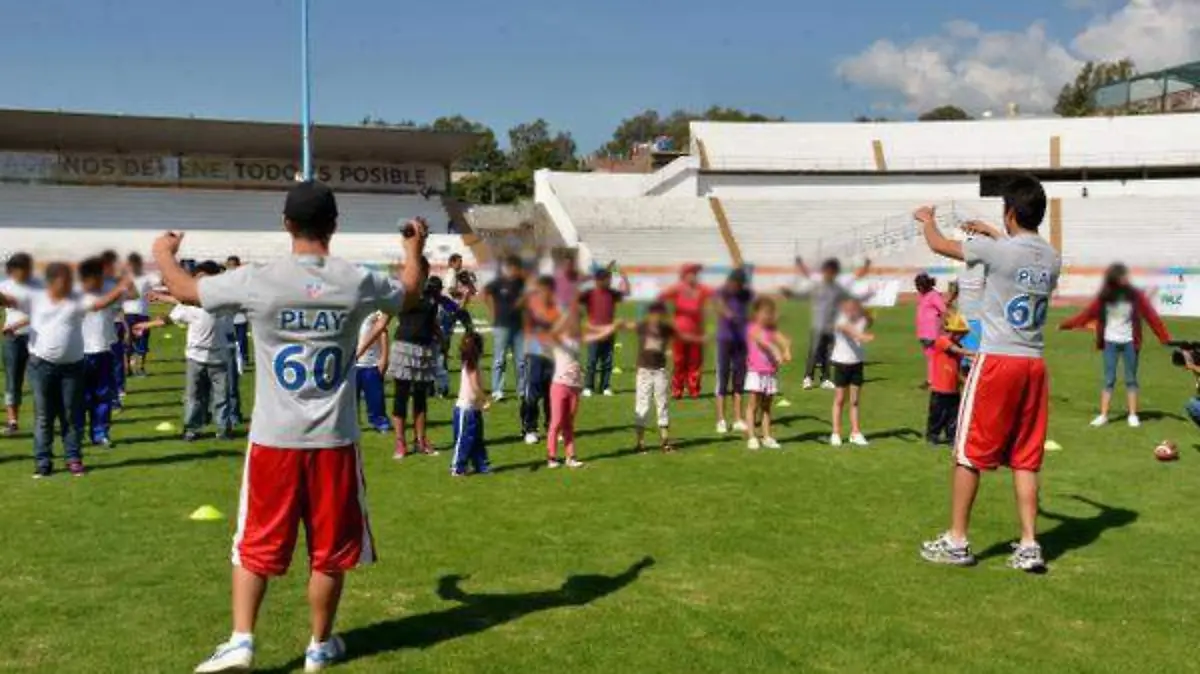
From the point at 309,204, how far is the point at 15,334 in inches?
337

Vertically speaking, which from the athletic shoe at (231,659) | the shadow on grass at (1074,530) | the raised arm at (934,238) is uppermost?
the raised arm at (934,238)

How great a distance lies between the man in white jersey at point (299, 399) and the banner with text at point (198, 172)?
174ft

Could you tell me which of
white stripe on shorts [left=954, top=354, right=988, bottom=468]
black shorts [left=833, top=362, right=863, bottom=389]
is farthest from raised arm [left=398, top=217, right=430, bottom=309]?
black shorts [left=833, top=362, right=863, bottom=389]

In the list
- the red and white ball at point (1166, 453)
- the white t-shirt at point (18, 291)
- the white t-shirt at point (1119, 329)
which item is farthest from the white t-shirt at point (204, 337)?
the white t-shirt at point (1119, 329)

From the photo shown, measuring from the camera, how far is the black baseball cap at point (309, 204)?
468 cm

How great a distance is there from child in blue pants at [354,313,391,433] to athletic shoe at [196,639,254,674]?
6.52 meters

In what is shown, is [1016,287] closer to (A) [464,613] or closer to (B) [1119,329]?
(A) [464,613]

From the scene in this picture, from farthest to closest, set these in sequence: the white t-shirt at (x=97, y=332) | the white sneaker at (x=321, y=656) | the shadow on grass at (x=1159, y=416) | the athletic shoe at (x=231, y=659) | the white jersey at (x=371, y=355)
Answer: the shadow on grass at (x=1159, y=416), the white jersey at (x=371, y=355), the white t-shirt at (x=97, y=332), the white sneaker at (x=321, y=656), the athletic shoe at (x=231, y=659)

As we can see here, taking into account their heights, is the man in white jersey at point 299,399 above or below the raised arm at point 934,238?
below

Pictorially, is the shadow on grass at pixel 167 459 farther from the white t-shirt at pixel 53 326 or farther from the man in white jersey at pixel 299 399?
the man in white jersey at pixel 299 399

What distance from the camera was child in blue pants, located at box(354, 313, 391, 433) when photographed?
11727 millimetres

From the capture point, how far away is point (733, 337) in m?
9.01

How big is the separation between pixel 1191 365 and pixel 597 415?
7.68m

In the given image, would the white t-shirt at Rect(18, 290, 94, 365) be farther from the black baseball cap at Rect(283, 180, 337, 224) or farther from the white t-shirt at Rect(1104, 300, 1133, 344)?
the white t-shirt at Rect(1104, 300, 1133, 344)
